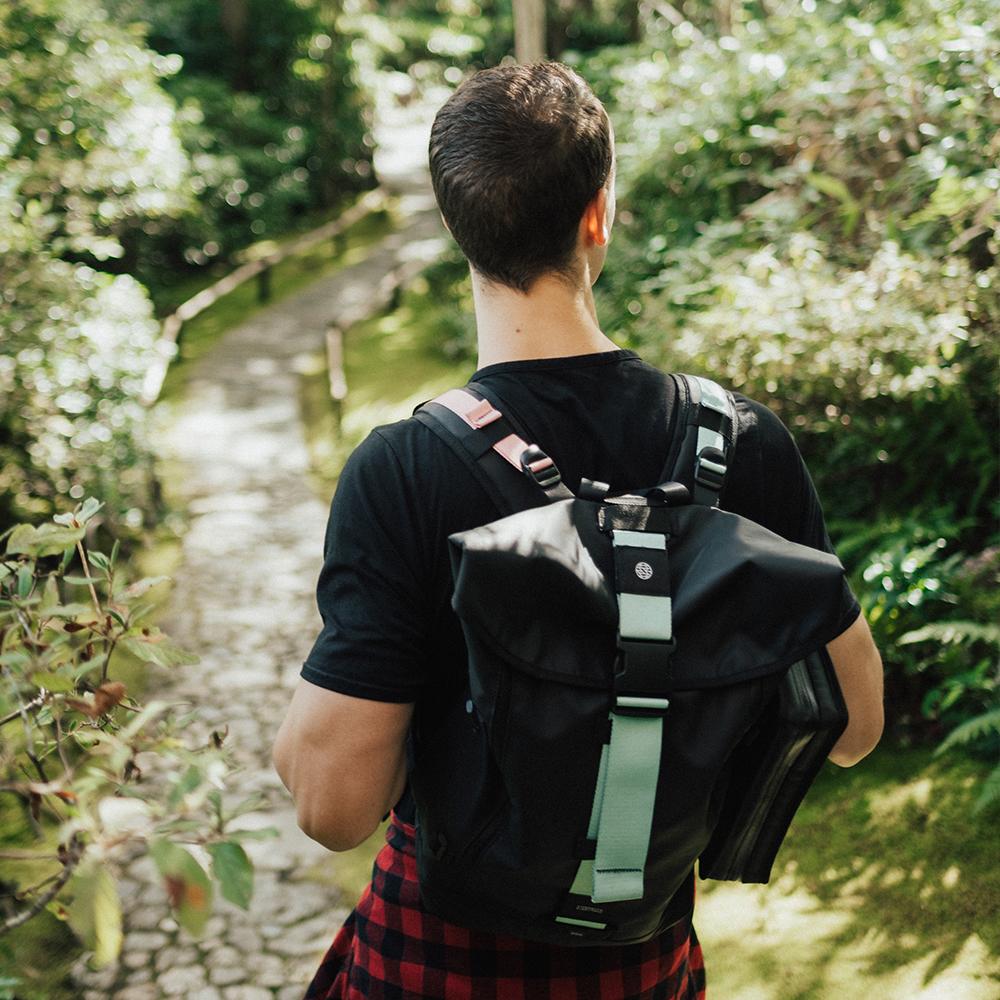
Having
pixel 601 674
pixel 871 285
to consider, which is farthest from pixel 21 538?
pixel 871 285

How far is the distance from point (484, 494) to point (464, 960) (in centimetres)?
79

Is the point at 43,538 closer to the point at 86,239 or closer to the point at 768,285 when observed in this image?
the point at 768,285

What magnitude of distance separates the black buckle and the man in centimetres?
31

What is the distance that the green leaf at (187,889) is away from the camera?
0.96 meters

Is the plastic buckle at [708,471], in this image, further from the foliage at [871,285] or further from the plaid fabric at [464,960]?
the foliage at [871,285]

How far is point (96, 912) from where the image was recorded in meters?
0.97

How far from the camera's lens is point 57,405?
7.29 metres

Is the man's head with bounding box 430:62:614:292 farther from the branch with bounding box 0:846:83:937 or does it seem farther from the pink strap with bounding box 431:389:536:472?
the branch with bounding box 0:846:83:937

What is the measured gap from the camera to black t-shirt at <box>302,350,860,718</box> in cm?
137

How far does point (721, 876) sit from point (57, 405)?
22.9ft

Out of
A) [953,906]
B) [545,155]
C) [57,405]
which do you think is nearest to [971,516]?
[953,906]

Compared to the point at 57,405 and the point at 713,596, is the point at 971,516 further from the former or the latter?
the point at 57,405

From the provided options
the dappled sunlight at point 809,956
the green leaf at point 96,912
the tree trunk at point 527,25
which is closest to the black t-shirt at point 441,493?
the green leaf at point 96,912

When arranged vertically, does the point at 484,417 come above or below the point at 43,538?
above
